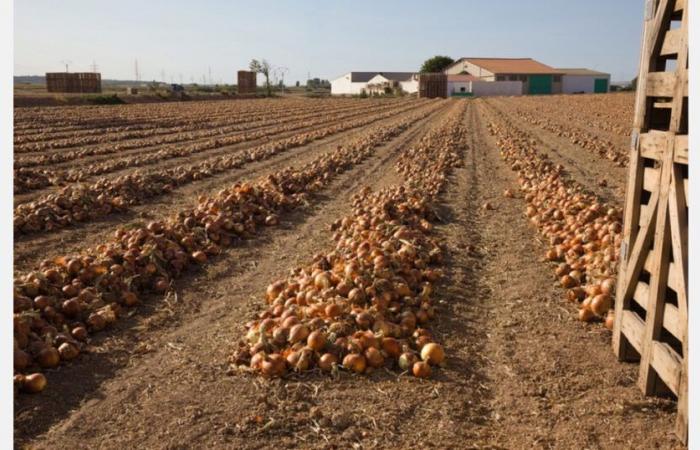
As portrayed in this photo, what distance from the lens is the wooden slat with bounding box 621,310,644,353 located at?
3.89 metres

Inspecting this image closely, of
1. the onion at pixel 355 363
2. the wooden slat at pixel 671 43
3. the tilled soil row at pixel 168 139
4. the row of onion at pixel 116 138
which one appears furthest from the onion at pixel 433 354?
the row of onion at pixel 116 138

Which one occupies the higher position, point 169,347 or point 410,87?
point 410,87

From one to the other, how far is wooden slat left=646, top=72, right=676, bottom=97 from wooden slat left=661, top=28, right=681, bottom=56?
0.13 m

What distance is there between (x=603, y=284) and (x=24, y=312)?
4895mm

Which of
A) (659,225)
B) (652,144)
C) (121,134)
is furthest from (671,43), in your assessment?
(121,134)

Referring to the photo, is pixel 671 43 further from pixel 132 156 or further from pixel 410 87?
pixel 410 87

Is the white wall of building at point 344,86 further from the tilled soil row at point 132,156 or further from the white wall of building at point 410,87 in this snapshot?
the tilled soil row at point 132,156

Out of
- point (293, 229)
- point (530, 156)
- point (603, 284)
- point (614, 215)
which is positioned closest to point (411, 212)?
point (293, 229)

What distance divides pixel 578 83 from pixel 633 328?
282ft

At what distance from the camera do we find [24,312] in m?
4.49

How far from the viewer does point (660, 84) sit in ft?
12.1

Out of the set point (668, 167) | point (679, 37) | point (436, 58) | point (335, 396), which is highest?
point (436, 58)

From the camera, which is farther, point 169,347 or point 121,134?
point 121,134

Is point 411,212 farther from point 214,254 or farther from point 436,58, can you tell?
point 436,58
